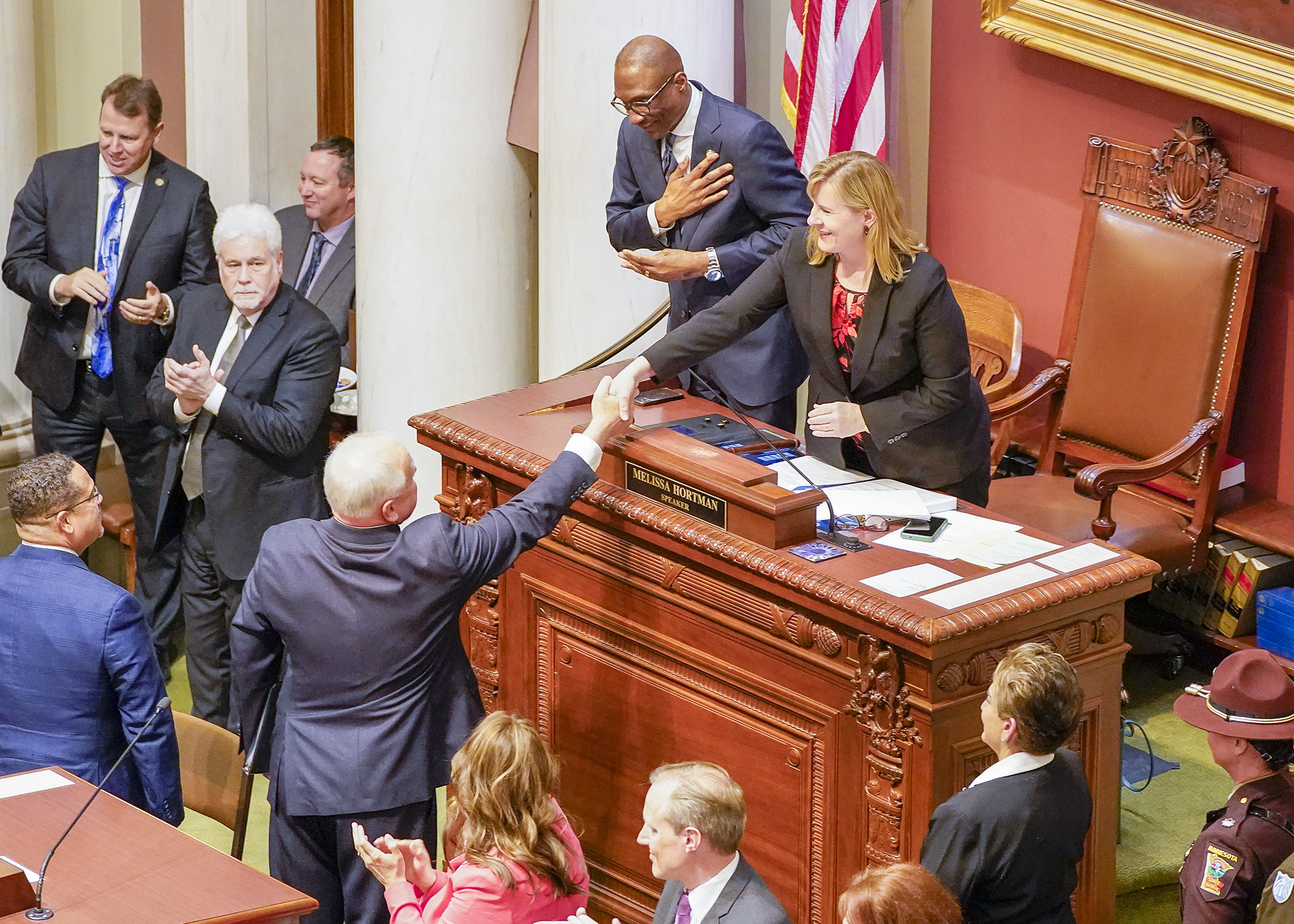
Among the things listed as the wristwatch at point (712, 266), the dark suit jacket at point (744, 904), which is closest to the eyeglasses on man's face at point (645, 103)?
the wristwatch at point (712, 266)

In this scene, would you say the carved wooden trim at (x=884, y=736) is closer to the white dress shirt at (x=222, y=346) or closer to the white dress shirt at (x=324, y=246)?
the white dress shirt at (x=222, y=346)

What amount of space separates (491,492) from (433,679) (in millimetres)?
620

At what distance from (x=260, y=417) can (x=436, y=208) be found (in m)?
0.99

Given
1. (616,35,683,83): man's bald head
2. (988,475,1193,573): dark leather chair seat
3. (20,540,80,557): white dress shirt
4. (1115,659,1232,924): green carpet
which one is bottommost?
(1115,659,1232,924): green carpet

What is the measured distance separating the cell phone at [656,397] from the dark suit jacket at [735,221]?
18 cm

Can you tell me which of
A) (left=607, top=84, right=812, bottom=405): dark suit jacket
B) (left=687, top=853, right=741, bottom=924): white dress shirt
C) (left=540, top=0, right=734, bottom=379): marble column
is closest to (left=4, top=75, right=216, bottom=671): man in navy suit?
(left=540, top=0, right=734, bottom=379): marble column

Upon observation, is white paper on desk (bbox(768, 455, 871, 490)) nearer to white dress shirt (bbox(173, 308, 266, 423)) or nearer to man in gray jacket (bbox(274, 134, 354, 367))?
white dress shirt (bbox(173, 308, 266, 423))

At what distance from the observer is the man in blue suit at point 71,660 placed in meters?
4.00

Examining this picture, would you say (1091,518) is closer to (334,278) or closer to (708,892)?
(708,892)

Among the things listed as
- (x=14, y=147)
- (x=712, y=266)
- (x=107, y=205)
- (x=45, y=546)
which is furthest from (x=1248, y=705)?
(x=14, y=147)

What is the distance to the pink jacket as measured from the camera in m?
3.40

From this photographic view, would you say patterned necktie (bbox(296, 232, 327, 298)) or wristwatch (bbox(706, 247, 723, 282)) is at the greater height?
wristwatch (bbox(706, 247, 723, 282))

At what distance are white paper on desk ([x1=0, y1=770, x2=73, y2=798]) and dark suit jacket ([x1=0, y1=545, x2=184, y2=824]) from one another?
0.19 metres

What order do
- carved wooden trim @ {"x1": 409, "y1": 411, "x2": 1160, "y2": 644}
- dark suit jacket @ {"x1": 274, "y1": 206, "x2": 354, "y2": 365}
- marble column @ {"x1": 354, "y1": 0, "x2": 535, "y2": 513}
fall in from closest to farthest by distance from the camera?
carved wooden trim @ {"x1": 409, "y1": 411, "x2": 1160, "y2": 644}
marble column @ {"x1": 354, "y1": 0, "x2": 535, "y2": 513}
dark suit jacket @ {"x1": 274, "y1": 206, "x2": 354, "y2": 365}
